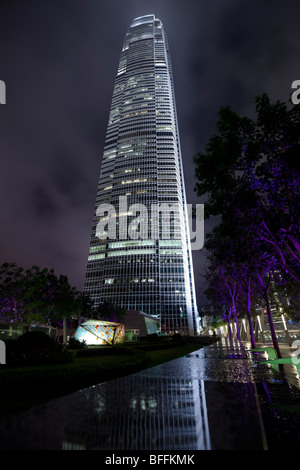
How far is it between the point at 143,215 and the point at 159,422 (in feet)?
353

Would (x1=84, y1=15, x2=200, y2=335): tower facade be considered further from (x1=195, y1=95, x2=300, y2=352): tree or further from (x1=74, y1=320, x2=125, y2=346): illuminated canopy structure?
(x1=195, y1=95, x2=300, y2=352): tree

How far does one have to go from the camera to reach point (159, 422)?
10.2ft

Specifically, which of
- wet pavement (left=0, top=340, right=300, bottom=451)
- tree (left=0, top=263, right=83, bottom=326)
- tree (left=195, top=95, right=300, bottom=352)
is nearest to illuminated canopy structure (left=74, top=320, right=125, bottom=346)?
tree (left=0, top=263, right=83, bottom=326)

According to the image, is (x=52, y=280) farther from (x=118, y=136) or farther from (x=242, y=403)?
(x=118, y=136)

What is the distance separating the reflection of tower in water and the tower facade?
92157mm

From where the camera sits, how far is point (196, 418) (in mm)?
3184

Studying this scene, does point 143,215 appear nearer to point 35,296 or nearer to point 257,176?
point 35,296

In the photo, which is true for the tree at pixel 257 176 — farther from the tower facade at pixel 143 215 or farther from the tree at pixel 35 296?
the tower facade at pixel 143 215

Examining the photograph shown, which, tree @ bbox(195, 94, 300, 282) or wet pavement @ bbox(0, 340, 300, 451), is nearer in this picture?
wet pavement @ bbox(0, 340, 300, 451)

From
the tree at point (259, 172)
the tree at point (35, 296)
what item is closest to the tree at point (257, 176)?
the tree at point (259, 172)

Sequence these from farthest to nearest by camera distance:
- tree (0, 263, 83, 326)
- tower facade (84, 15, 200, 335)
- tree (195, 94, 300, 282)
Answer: tower facade (84, 15, 200, 335), tree (0, 263, 83, 326), tree (195, 94, 300, 282)

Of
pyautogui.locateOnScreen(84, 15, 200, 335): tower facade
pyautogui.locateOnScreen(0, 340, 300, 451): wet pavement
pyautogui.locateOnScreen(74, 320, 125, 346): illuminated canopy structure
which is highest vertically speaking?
pyautogui.locateOnScreen(84, 15, 200, 335): tower facade

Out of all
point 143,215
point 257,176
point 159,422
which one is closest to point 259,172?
point 257,176

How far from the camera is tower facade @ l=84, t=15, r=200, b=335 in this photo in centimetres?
9700
